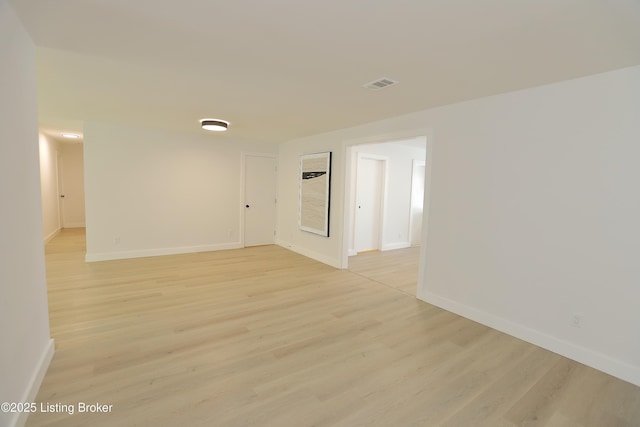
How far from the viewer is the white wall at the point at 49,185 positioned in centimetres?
638

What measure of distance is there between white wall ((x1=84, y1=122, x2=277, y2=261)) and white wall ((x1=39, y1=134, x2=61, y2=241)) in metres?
2.25

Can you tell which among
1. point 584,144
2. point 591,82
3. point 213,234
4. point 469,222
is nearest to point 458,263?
point 469,222

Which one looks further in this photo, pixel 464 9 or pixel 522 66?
pixel 522 66

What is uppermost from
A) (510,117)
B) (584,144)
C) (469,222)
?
(510,117)

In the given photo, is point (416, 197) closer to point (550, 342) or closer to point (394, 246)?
point (394, 246)

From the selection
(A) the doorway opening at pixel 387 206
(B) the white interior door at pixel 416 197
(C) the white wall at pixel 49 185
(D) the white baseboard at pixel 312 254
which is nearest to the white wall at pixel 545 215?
(D) the white baseboard at pixel 312 254

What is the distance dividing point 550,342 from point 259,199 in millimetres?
5640

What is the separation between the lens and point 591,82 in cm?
239

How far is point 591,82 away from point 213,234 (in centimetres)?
620

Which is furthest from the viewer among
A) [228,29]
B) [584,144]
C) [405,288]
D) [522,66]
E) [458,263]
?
[405,288]

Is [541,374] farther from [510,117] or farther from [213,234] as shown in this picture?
[213,234]

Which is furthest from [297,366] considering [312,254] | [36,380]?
[312,254]

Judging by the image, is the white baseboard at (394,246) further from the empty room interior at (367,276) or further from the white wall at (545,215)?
the white wall at (545,215)

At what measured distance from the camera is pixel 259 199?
22.0 ft
